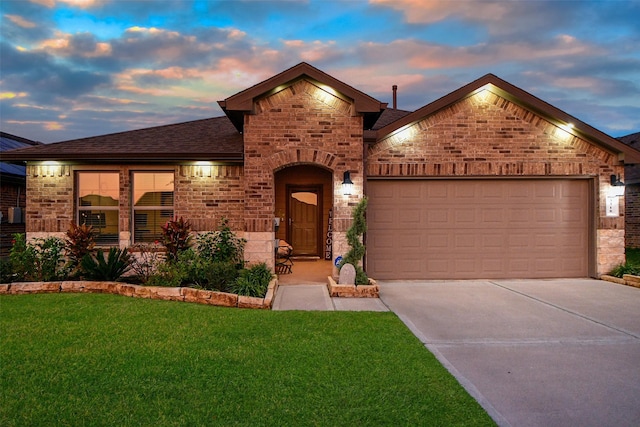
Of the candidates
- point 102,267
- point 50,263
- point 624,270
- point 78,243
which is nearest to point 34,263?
point 50,263

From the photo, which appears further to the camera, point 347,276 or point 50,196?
point 50,196

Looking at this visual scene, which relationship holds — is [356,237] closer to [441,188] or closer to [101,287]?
[441,188]

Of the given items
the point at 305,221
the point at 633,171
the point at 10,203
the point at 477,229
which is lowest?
the point at 477,229

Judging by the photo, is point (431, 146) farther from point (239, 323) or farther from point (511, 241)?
point (239, 323)

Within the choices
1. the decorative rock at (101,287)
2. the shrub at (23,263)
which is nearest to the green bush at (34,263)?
the shrub at (23,263)

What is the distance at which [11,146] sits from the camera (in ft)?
54.9

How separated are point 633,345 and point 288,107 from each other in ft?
24.9

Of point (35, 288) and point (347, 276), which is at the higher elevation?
point (347, 276)

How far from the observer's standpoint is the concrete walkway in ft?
23.2

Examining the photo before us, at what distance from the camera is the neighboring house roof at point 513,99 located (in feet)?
31.6

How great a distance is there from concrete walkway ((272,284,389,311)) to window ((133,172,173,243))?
393cm

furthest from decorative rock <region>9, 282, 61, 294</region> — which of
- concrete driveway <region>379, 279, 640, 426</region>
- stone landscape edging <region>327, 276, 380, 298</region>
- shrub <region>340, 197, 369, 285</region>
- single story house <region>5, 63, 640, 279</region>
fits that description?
concrete driveway <region>379, 279, 640, 426</region>

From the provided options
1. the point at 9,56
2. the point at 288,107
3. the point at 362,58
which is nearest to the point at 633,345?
the point at 288,107

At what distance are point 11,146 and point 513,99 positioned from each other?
1889cm
